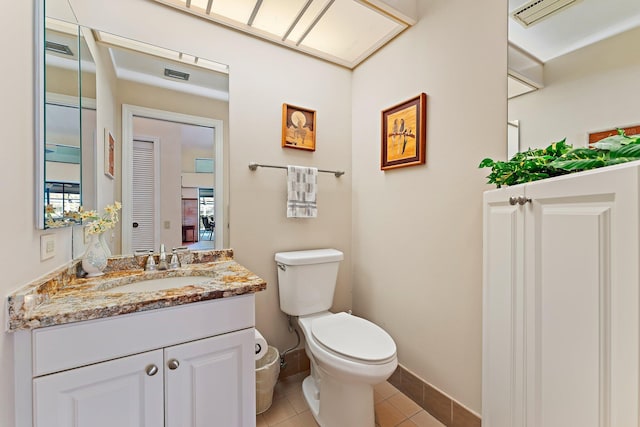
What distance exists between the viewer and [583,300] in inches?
27.9

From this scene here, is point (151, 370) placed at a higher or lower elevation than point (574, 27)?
lower

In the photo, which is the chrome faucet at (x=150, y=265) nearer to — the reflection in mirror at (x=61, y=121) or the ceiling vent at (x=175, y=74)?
the reflection in mirror at (x=61, y=121)

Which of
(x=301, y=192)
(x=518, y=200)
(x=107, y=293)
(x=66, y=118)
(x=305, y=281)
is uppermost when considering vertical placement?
(x=66, y=118)

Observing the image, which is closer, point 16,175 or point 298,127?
point 16,175

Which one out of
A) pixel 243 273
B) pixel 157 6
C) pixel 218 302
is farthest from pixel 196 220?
pixel 157 6

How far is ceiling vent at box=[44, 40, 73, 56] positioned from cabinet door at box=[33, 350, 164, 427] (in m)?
1.10

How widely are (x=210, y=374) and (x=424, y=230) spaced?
1.28 meters

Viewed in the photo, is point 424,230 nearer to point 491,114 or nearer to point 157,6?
point 491,114

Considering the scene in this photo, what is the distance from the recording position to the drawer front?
30.5 inches

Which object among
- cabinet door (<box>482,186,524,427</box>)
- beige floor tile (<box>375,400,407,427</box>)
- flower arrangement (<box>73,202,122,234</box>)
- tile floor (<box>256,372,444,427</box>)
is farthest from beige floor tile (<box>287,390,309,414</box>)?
flower arrangement (<box>73,202,122,234</box>)

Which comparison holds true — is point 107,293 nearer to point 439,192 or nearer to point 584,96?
point 439,192

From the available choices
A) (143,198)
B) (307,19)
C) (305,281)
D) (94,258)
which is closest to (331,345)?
(305,281)

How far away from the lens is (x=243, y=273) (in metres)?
1.26

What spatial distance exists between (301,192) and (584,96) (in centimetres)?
141
